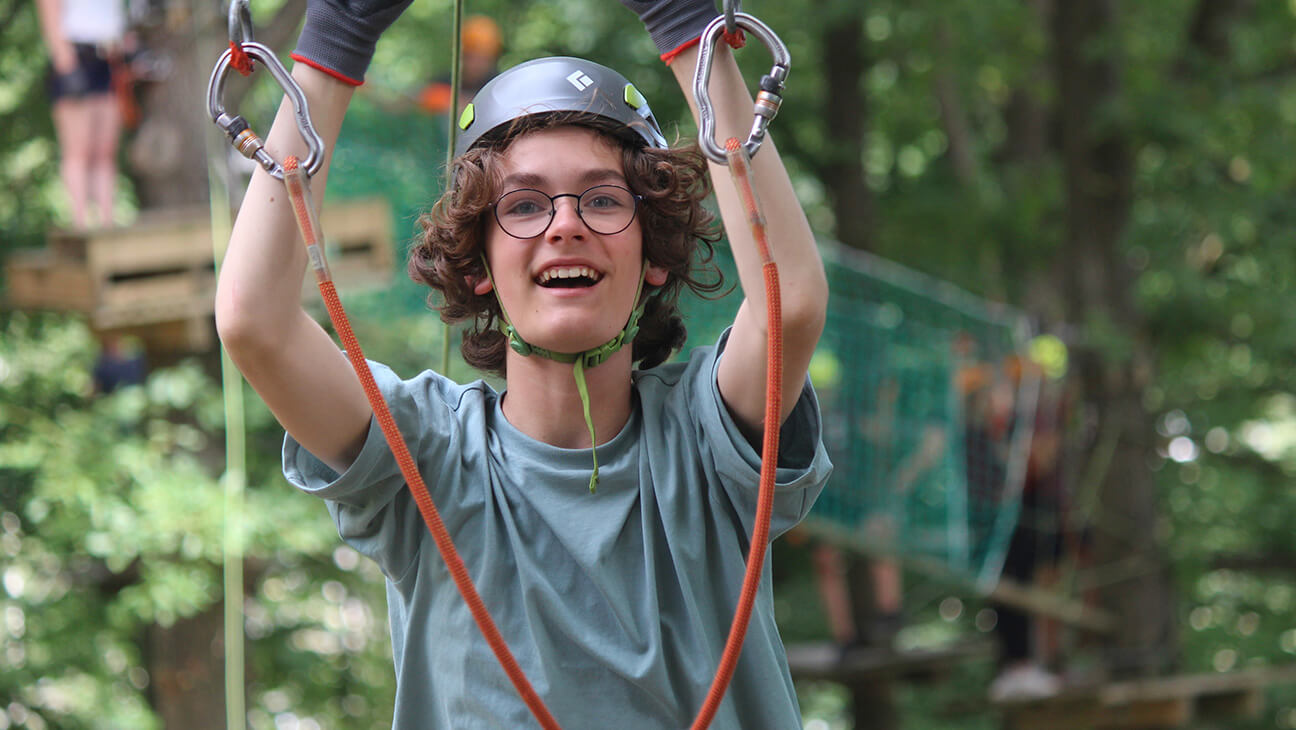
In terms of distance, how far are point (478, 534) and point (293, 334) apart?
0.34 metres

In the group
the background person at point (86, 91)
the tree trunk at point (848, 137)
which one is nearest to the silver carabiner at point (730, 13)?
the background person at point (86, 91)

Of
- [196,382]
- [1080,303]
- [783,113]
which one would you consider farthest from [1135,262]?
[196,382]

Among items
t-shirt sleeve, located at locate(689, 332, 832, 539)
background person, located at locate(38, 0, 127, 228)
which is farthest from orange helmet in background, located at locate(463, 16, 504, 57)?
t-shirt sleeve, located at locate(689, 332, 832, 539)

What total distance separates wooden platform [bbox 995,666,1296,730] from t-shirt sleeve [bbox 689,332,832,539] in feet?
24.7

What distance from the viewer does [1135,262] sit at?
1015 cm

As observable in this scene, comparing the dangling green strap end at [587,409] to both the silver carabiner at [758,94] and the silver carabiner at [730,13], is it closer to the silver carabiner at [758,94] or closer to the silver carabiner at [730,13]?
the silver carabiner at [758,94]

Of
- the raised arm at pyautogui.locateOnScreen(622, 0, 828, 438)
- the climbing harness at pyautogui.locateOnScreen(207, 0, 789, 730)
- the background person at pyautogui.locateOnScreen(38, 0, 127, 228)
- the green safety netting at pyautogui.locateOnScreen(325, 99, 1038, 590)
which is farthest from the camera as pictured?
the green safety netting at pyautogui.locateOnScreen(325, 99, 1038, 590)

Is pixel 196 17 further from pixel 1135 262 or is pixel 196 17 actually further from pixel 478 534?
pixel 1135 262

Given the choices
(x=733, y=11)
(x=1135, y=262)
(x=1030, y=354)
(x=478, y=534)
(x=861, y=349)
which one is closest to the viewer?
(x=733, y=11)

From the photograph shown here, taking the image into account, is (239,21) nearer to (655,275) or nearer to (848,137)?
(655,275)

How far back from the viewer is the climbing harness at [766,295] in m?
1.57

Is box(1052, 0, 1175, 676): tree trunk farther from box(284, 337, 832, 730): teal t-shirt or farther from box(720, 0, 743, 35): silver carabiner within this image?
box(720, 0, 743, 35): silver carabiner

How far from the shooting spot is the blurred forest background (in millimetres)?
6688

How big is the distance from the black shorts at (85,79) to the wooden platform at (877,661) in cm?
528
